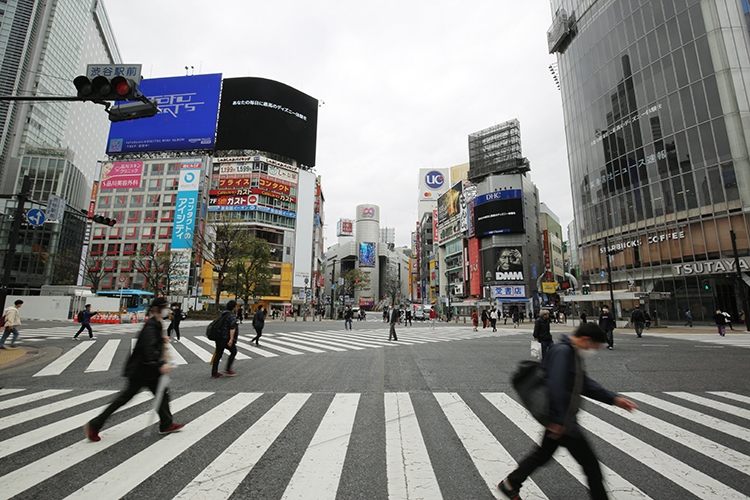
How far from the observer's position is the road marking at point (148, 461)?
2.88 meters

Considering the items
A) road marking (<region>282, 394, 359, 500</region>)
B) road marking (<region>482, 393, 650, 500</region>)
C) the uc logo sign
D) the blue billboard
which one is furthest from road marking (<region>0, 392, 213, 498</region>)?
the uc logo sign

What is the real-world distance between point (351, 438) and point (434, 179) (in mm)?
106245

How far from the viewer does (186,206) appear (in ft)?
183

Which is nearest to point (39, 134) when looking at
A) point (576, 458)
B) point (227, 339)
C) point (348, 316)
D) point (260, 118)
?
point (260, 118)

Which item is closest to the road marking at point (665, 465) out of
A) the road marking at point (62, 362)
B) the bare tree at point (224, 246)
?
the road marking at point (62, 362)

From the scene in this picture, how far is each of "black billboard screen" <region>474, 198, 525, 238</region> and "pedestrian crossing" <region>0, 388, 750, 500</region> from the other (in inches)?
2068

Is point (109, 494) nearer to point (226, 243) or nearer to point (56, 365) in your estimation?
point (56, 365)

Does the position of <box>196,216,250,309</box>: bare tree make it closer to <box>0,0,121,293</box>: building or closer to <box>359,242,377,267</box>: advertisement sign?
<box>0,0,121,293</box>: building

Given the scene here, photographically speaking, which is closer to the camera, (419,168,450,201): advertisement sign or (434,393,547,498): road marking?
(434,393,547,498): road marking

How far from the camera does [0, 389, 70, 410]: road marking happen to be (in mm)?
5542

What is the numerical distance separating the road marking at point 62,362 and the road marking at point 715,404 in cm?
1282

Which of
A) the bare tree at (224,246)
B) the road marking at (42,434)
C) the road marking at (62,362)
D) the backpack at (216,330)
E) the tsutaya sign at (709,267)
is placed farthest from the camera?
the bare tree at (224,246)

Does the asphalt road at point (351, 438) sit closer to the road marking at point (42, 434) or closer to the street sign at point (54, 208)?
the road marking at point (42, 434)

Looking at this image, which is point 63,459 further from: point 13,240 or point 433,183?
point 433,183
